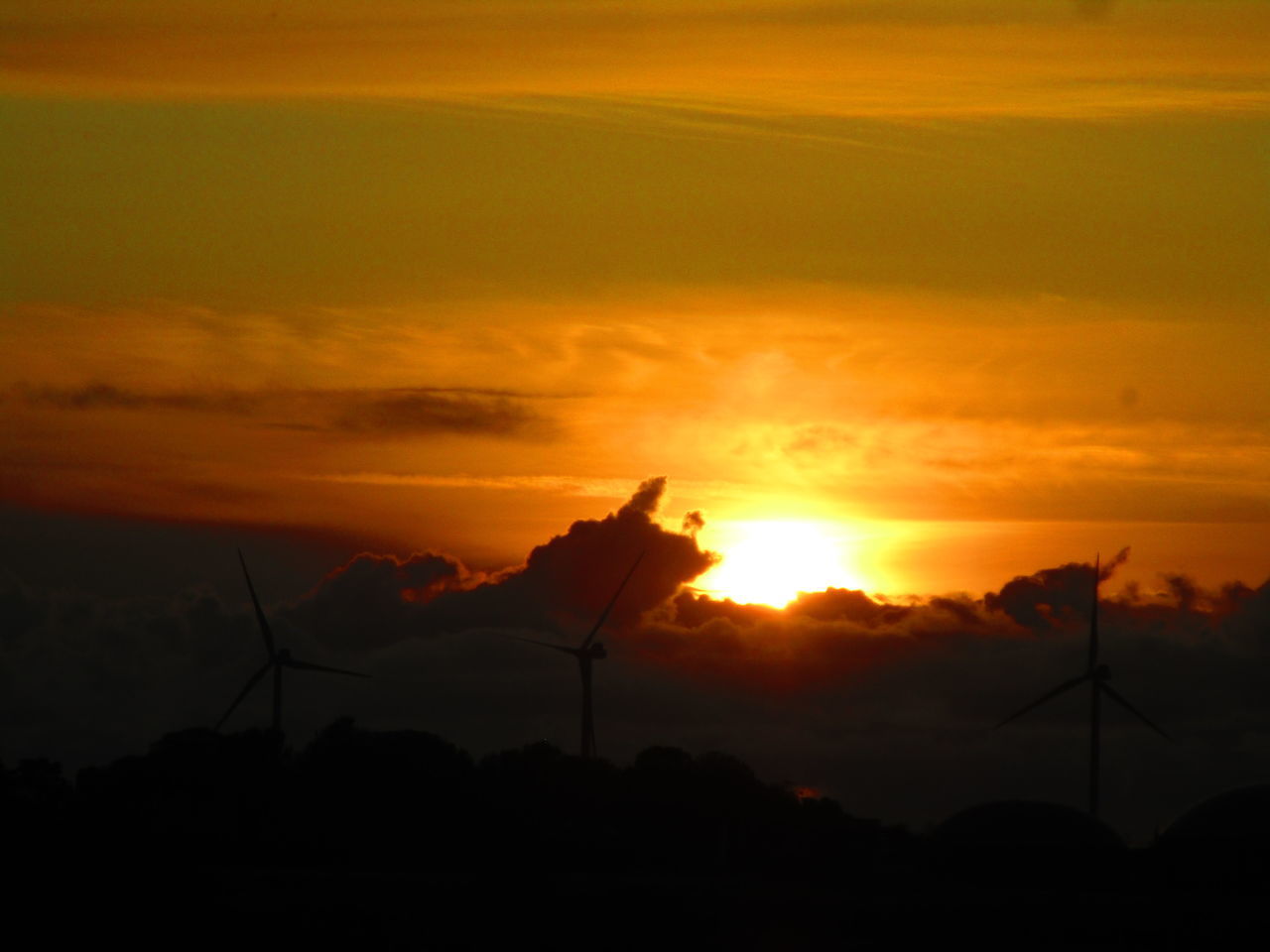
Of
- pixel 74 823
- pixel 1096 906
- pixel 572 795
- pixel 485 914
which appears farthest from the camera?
pixel 572 795

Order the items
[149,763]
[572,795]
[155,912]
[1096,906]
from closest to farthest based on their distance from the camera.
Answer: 1. [155,912]
2. [1096,906]
3. [572,795]
4. [149,763]

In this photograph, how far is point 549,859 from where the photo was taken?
126000 mm

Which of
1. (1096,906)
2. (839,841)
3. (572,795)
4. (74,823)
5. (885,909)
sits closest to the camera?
(885,909)

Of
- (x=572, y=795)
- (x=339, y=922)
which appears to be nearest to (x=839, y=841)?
(x=572, y=795)

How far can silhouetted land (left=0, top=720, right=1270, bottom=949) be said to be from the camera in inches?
3300

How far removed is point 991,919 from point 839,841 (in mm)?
63408

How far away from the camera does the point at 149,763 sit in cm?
18188

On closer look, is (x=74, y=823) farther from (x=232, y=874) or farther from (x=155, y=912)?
(x=155, y=912)

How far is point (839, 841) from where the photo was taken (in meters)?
156

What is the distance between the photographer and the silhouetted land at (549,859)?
83812 mm

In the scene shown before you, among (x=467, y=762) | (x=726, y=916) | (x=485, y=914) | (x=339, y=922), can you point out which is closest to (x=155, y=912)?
(x=339, y=922)

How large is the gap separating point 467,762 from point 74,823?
67789mm

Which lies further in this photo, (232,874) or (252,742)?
(252,742)

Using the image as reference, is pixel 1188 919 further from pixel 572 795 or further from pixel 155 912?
pixel 572 795
